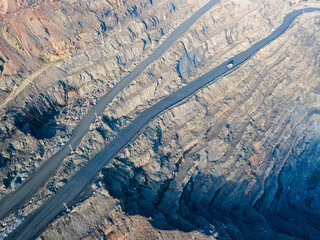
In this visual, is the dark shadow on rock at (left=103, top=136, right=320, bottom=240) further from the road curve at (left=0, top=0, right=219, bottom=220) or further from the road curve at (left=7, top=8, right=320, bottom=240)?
the road curve at (left=0, top=0, right=219, bottom=220)

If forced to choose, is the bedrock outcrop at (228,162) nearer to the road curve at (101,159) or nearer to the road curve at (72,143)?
the road curve at (101,159)

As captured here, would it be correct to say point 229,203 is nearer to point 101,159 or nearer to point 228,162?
point 228,162

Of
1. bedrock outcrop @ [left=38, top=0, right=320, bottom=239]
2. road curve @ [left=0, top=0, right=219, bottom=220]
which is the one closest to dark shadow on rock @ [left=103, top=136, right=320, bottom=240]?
bedrock outcrop @ [left=38, top=0, right=320, bottom=239]

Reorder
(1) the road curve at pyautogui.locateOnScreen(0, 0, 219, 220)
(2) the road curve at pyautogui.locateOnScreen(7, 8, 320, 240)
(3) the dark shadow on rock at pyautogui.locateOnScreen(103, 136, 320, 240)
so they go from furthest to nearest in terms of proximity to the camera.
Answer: (3) the dark shadow on rock at pyautogui.locateOnScreen(103, 136, 320, 240) < (1) the road curve at pyautogui.locateOnScreen(0, 0, 219, 220) < (2) the road curve at pyautogui.locateOnScreen(7, 8, 320, 240)

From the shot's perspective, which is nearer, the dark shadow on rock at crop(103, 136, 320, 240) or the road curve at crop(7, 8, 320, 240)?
the road curve at crop(7, 8, 320, 240)

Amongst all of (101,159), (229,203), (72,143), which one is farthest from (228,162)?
(72,143)

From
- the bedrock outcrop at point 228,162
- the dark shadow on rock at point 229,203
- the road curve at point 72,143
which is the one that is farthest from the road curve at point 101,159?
the road curve at point 72,143

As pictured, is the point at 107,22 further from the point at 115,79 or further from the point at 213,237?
the point at 213,237
